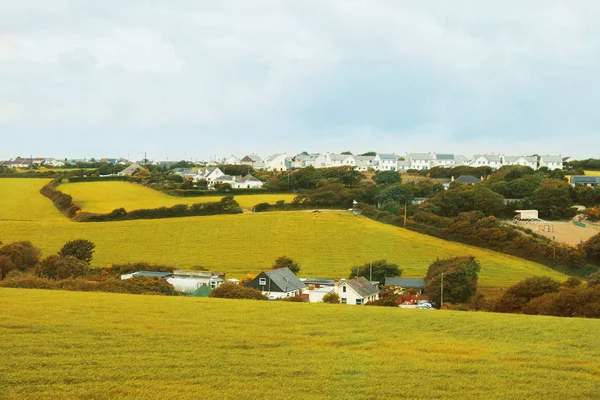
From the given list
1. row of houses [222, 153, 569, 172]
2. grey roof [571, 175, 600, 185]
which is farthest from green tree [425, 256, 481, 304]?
row of houses [222, 153, 569, 172]

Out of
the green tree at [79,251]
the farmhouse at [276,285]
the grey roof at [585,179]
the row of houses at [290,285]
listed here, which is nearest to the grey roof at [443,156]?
the grey roof at [585,179]

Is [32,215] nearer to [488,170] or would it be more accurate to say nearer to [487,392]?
[487,392]

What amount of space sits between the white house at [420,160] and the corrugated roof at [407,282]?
85517 mm

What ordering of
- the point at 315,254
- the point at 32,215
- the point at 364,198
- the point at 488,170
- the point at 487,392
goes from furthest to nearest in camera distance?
the point at 488,170
the point at 364,198
the point at 32,215
the point at 315,254
the point at 487,392

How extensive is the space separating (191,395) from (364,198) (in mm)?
52338

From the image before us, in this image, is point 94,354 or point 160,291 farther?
point 160,291

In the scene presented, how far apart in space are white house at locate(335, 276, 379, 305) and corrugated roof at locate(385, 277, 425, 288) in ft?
12.3

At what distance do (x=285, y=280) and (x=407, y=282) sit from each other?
7.27 m

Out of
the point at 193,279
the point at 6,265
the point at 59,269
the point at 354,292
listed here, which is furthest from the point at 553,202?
the point at 6,265

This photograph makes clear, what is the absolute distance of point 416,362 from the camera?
402 inches

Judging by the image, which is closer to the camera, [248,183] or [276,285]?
[276,285]

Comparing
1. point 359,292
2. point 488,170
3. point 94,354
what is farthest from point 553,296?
point 488,170

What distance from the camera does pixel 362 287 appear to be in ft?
93.7

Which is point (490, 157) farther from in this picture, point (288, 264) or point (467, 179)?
point (288, 264)
